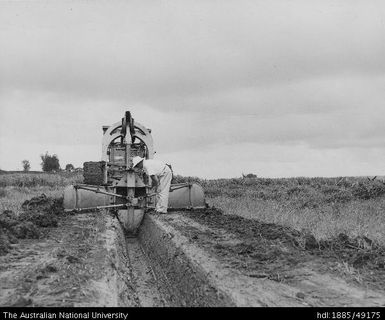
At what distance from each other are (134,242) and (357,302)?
9.07 m

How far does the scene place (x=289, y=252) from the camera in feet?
26.3

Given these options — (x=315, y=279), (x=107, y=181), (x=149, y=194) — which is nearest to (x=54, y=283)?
(x=315, y=279)

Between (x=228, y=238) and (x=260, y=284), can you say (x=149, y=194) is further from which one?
(x=260, y=284)

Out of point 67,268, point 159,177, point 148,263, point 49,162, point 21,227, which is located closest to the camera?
point 67,268

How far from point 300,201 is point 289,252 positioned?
13682mm

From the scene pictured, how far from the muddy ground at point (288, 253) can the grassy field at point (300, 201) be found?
1.69 feet

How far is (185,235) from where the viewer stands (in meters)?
10.4

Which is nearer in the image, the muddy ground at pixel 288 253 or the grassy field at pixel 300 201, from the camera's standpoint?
the muddy ground at pixel 288 253

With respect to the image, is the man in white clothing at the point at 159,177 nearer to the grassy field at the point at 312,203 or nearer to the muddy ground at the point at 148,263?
the grassy field at the point at 312,203

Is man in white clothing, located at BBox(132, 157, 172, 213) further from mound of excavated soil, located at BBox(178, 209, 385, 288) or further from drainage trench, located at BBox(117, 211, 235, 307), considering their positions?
mound of excavated soil, located at BBox(178, 209, 385, 288)

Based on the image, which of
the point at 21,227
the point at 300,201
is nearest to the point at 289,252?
the point at 21,227

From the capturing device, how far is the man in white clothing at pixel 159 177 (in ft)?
48.7

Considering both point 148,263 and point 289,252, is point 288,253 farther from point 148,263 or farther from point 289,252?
point 148,263

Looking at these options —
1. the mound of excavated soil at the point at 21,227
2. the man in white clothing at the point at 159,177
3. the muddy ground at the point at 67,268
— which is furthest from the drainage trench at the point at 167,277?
the man in white clothing at the point at 159,177
